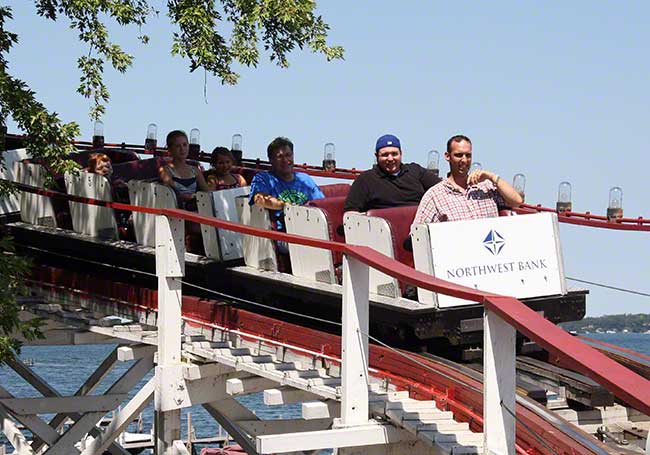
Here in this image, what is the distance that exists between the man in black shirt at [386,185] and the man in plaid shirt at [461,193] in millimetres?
842

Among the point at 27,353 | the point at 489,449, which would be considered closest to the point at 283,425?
the point at 489,449

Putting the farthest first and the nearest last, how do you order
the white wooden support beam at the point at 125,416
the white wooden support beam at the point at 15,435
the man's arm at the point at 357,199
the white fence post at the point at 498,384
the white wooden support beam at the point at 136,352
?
the white wooden support beam at the point at 15,435
the white wooden support beam at the point at 136,352
the white wooden support beam at the point at 125,416
the man's arm at the point at 357,199
the white fence post at the point at 498,384

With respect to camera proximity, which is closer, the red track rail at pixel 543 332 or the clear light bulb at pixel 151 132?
the red track rail at pixel 543 332

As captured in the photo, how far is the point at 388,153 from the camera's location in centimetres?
1120

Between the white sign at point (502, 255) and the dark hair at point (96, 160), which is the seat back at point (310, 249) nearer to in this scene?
the white sign at point (502, 255)

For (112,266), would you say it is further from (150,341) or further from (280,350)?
(280,350)

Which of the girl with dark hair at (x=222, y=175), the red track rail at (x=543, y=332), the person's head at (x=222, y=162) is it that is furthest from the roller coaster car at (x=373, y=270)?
the red track rail at (x=543, y=332)

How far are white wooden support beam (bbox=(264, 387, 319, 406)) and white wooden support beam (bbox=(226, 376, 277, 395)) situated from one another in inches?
12.6

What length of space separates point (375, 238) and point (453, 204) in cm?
61

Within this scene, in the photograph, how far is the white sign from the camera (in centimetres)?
987

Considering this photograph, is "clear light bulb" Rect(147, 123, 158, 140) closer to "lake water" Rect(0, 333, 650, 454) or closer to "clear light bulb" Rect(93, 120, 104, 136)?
"clear light bulb" Rect(93, 120, 104, 136)

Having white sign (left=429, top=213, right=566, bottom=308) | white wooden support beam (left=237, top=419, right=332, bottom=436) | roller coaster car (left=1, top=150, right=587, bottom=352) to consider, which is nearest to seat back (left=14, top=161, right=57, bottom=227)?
roller coaster car (left=1, top=150, right=587, bottom=352)

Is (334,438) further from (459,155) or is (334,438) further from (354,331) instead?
(459,155)

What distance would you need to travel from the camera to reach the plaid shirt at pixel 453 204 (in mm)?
10203
